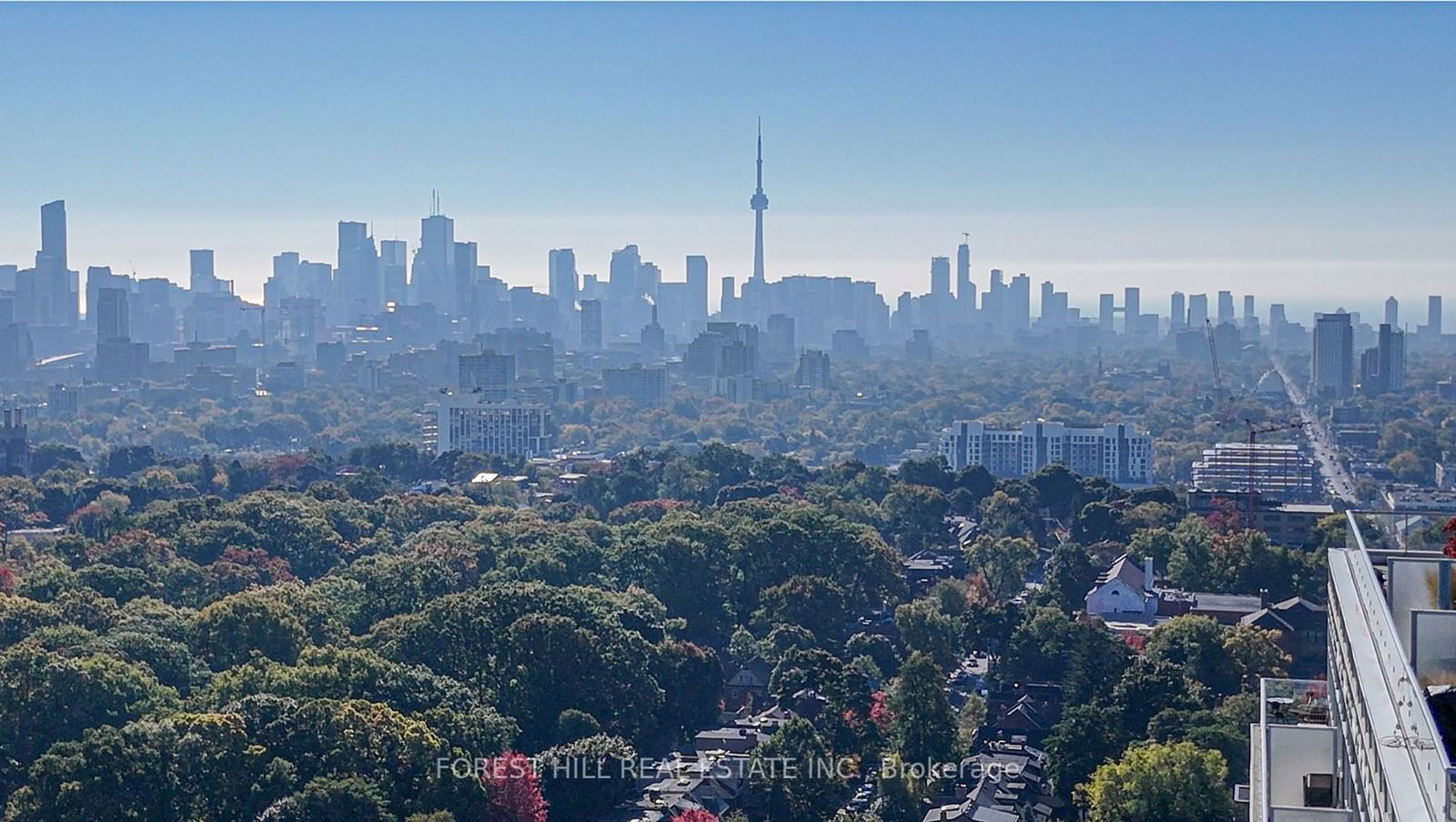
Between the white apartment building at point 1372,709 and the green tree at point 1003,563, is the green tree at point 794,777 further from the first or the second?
the green tree at point 1003,563

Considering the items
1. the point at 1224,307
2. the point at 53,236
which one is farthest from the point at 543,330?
the point at 1224,307

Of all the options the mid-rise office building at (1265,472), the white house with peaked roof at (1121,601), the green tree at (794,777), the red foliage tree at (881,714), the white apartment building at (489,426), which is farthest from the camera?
the white apartment building at (489,426)

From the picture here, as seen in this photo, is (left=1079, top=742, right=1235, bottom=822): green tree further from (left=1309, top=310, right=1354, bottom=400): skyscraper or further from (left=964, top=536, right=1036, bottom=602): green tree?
(left=1309, top=310, right=1354, bottom=400): skyscraper

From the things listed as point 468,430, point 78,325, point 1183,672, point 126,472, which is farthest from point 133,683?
point 78,325

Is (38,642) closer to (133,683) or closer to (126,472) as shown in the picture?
Answer: (133,683)

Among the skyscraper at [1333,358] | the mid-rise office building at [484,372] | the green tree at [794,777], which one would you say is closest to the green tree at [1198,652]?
the green tree at [794,777]

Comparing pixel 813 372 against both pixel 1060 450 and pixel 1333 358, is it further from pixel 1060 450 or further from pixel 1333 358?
pixel 1060 450

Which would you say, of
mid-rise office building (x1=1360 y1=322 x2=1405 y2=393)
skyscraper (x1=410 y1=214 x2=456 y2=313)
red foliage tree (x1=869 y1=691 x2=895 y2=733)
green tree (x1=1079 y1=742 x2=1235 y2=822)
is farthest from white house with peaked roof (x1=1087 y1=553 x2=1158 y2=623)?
skyscraper (x1=410 y1=214 x2=456 y2=313)
